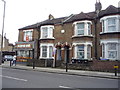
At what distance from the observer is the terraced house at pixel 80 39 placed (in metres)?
15.9

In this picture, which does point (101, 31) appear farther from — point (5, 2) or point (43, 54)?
point (5, 2)

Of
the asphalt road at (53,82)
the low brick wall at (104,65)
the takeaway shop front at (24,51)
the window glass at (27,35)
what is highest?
the window glass at (27,35)

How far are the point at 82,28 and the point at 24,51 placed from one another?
A: 12.3 m

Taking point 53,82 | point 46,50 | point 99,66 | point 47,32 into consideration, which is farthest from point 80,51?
point 53,82

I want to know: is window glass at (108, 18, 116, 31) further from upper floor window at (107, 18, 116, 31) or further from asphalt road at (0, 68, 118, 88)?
asphalt road at (0, 68, 118, 88)

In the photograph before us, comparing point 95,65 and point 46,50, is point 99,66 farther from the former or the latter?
point 46,50

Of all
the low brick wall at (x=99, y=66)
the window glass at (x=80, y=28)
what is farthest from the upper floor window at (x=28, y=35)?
the low brick wall at (x=99, y=66)

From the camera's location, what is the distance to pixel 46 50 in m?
21.4

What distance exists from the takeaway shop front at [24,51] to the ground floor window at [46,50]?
2.17 meters

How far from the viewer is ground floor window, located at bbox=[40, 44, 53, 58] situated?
21109 mm

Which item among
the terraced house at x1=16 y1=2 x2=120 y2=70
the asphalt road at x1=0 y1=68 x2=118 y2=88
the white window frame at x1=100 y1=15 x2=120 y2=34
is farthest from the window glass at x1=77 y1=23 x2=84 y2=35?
the asphalt road at x1=0 y1=68 x2=118 y2=88

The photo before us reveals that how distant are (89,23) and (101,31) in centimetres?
214

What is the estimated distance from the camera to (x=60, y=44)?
20.7 metres

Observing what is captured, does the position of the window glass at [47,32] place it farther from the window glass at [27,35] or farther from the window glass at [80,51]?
the window glass at [80,51]
